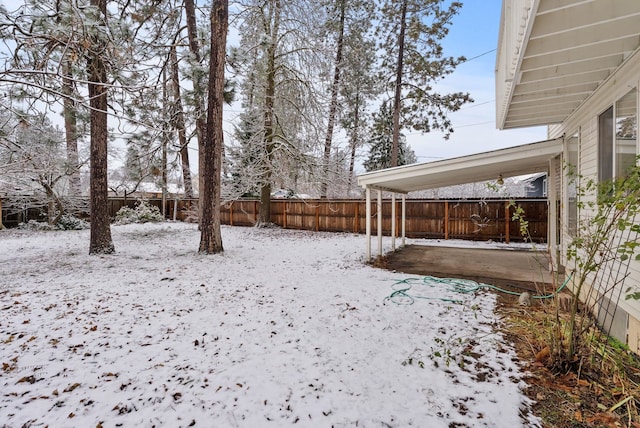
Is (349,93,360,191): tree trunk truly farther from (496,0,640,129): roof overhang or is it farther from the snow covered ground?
(496,0,640,129): roof overhang

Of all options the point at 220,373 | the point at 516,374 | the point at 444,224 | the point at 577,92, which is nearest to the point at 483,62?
the point at 444,224

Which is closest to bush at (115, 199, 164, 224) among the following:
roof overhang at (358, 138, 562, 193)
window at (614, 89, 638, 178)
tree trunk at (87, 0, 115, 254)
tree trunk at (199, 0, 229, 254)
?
tree trunk at (87, 0, 115, 254)

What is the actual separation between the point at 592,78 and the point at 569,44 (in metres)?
1.19

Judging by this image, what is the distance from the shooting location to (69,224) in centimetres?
1196

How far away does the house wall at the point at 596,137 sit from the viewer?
9.41ft

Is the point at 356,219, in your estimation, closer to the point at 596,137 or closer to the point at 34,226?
the point at 596,137

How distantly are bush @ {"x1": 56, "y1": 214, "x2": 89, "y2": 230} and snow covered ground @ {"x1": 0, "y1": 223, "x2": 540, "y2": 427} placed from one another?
7.60m

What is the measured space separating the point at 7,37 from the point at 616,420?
309 inches

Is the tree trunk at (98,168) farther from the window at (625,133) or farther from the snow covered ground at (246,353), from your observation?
the window at (625,133)

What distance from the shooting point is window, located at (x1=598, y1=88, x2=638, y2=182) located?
301cm

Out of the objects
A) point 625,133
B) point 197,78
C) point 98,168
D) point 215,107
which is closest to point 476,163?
point 625,133

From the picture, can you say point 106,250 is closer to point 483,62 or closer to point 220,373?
point 220,373

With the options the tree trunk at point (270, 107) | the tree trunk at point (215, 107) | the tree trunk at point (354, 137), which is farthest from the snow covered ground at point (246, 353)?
the tree trunk at point (354, 137)

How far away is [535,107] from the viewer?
193 inches
